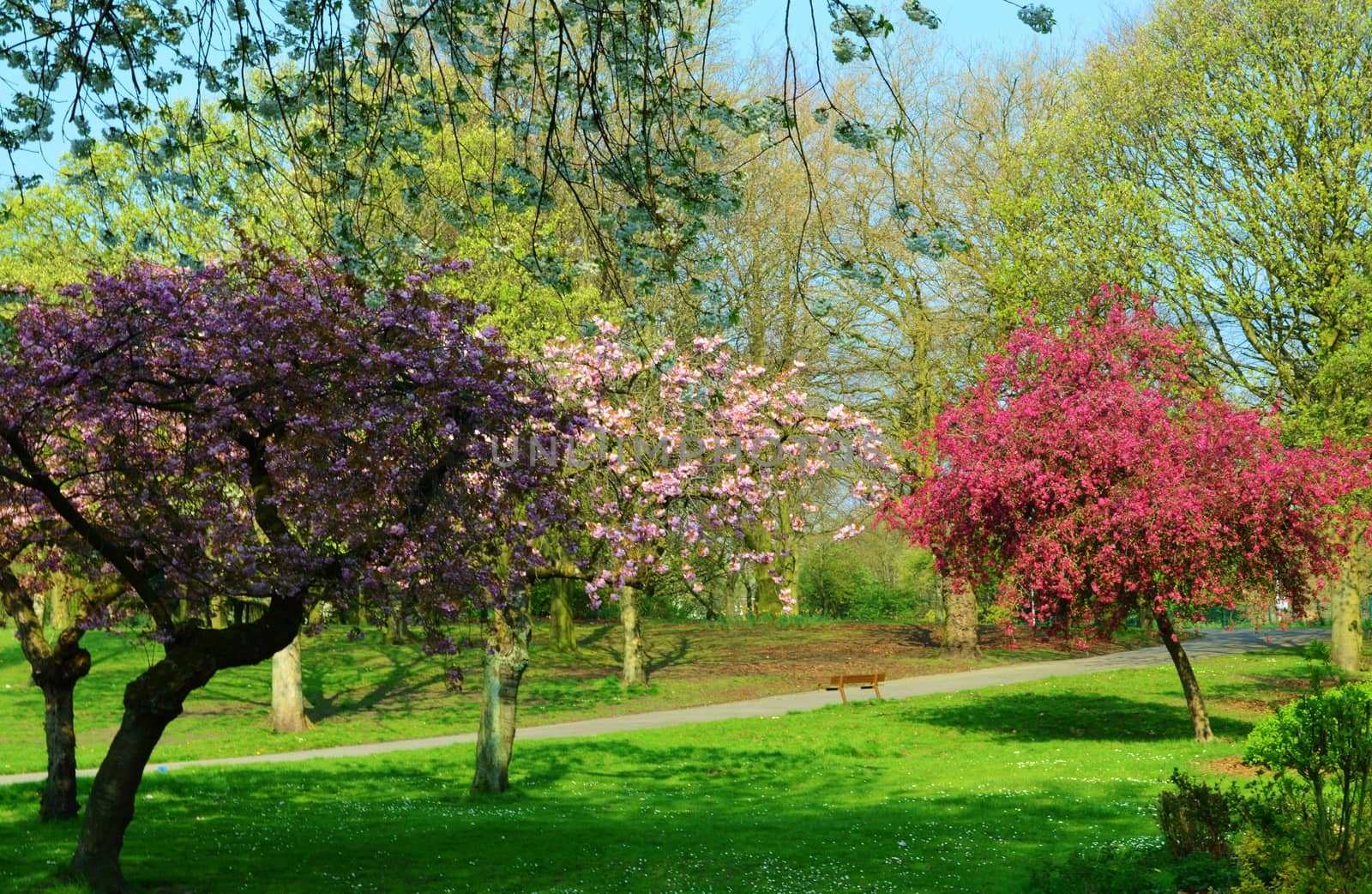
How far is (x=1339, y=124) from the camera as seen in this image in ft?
88.9

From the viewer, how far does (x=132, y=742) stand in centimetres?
1045

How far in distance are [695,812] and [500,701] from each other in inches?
128

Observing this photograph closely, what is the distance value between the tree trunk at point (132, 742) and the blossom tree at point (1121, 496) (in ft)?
41.1

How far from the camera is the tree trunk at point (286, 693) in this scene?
2484 cm

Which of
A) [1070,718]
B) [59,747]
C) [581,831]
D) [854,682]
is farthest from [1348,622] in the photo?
[59,747]

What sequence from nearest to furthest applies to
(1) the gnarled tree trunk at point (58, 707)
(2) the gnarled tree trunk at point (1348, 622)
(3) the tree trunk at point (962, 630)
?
(1) the gnarled tree trunk at point (58, 707)
(2) the gnarled tree trunk at point (1348, 622)
(3) the tree trunk at point (962, 630)

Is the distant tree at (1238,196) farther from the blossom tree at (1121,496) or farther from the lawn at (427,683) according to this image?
the lawn at (427,683)

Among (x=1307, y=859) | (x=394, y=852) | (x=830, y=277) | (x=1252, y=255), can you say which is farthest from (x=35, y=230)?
(x=1307, y=859)

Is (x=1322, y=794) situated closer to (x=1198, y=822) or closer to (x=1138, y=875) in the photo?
(x=1198, y=822)

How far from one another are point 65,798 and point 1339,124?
27304mm

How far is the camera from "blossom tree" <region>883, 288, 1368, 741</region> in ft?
Result: 61.2

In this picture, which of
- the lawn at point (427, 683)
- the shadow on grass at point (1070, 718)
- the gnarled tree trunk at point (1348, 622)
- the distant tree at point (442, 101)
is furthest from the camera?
the gnarled tree trunk at point (1348, 622)

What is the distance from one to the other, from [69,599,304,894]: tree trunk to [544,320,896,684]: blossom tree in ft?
33.8

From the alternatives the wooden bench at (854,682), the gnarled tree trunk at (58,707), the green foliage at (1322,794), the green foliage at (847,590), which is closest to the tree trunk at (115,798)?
the gnarled tree trunk at (58,707)
